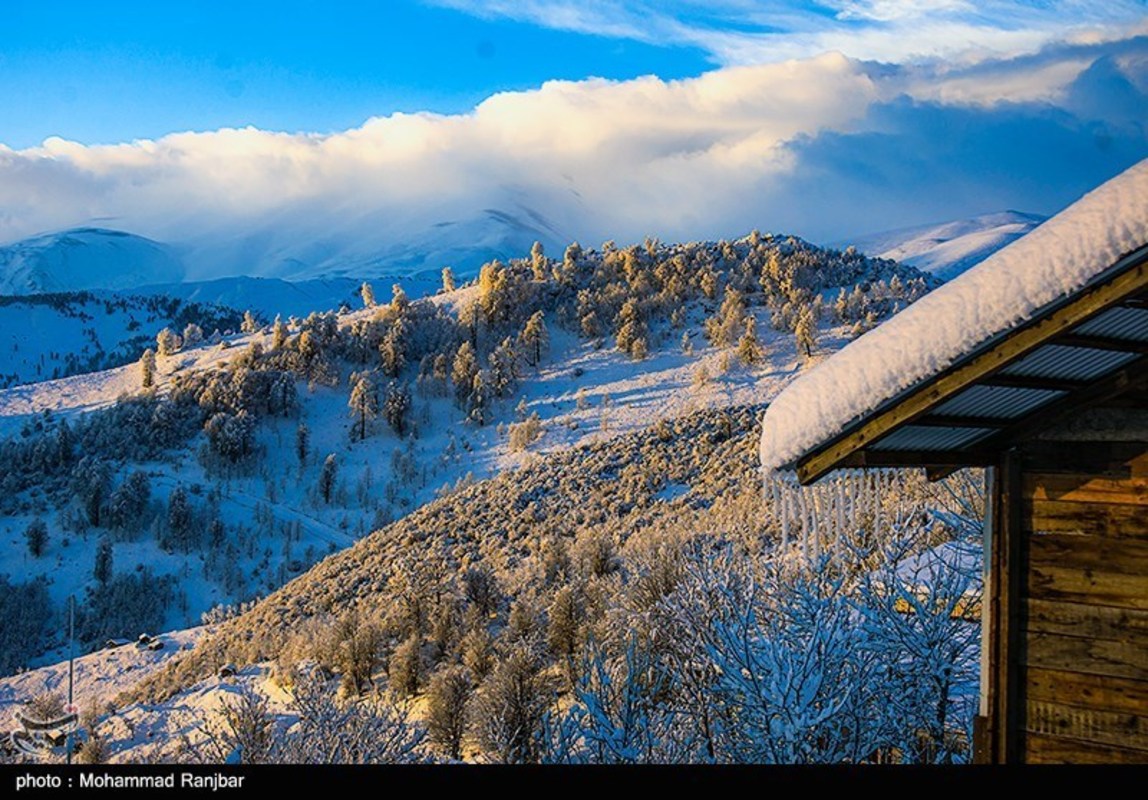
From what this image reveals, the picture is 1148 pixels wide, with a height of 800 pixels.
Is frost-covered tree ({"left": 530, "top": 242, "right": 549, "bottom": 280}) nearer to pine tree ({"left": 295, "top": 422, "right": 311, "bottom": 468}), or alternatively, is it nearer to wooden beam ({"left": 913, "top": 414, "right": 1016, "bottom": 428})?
pine tree ({"left": 295, "top": 422, "right": 311, "bottom": 468})

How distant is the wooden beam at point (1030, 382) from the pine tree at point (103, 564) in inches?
2007

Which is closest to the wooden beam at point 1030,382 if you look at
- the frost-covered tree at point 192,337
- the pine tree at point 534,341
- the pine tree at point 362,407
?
the pine tree at point 362,407

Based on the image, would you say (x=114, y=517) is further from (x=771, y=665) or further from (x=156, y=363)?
(x=771, y=665)

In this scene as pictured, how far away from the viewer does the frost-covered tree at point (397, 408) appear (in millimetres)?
59906

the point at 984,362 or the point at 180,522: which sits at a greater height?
the point at 984,362

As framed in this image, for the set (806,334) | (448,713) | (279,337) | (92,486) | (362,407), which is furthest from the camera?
(279,337)

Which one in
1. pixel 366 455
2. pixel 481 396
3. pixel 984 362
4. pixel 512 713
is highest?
pixel 984 362

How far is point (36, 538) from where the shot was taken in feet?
163

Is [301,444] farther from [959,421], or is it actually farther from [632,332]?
[959,421]

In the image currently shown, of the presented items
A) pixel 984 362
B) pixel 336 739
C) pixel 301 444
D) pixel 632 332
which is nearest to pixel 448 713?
pixel 336 739

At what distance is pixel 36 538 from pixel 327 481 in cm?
1665

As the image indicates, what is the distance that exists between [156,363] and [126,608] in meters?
Result: 38.4

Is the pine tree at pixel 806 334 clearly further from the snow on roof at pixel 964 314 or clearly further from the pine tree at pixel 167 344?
the pine tree at pixel 167 344

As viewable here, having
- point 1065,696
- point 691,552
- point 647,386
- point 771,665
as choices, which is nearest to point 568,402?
point 647,386
